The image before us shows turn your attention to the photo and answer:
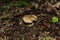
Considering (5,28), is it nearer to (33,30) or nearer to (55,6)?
(33,30)

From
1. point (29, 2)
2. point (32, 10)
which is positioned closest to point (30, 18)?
point (32, 10)

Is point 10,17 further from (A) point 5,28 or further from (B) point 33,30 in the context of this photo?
(B) point 33,30

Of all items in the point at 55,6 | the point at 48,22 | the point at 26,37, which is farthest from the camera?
the point at 55,6

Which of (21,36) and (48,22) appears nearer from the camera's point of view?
(21,36)

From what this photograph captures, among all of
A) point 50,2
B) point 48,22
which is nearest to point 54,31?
point 48,22

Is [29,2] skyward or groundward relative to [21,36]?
skyward

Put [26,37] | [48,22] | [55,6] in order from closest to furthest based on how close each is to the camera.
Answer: [26,37] < [48,22] < [55,6]
